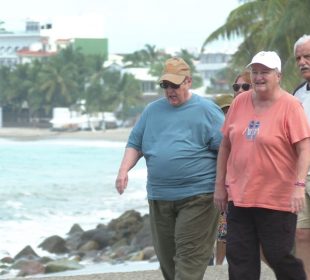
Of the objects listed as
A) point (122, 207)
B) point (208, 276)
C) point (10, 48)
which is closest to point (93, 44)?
point (10, 48)

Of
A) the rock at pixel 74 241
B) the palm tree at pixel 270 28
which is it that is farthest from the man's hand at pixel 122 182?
the rock at pixel 74 241

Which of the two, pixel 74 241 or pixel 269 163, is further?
pixel 74 241

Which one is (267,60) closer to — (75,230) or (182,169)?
(182,169)

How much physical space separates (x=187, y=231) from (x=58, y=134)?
9426 cm

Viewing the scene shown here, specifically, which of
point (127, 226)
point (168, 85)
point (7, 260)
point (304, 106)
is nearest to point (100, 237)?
point (127, 226)

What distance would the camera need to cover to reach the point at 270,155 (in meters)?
5.47

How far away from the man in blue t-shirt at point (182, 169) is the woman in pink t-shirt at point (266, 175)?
1.58ft

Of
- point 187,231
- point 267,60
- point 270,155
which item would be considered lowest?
point 187,231

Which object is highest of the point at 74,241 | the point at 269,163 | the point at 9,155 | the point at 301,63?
the point at 301,63

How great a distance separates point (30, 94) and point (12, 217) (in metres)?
68.9

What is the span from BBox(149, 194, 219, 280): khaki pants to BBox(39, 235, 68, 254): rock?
55.5ft

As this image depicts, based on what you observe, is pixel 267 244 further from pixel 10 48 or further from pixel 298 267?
pixel 10 48

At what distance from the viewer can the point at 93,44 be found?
127 m

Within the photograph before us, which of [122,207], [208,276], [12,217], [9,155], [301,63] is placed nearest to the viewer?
[301,63]
